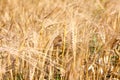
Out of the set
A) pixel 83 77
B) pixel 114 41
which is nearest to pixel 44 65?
pixel 83 77

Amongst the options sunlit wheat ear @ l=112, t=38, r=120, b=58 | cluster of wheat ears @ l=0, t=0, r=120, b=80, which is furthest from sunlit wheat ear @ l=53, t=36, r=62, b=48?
sunlit wheat ear @ l=112, t=38, r=120, b=58

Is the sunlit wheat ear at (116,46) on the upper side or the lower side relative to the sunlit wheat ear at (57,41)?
lower

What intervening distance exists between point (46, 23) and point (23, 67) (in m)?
0.20

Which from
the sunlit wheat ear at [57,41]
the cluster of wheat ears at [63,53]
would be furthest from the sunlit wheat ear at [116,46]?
the sunlit wheat ear at [57,41]

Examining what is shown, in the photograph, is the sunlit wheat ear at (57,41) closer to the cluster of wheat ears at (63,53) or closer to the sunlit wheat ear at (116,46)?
the cluster of wheat ears at (63,53)

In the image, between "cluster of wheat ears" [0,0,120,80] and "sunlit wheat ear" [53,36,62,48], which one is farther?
"sunlit wheat ear" [53,36,62,48]

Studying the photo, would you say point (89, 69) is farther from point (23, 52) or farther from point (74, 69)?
point (23, 52)

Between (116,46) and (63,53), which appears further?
(116,46)

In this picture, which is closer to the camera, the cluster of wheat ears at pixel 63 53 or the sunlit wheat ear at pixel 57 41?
the cluster of wheat ears at pixel 63 53

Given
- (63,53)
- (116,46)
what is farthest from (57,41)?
(116,46)

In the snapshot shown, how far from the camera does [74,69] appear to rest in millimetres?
1409

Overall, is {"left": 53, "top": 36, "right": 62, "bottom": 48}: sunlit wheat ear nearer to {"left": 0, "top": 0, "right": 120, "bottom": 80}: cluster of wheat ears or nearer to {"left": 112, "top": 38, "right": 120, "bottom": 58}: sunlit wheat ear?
{"left": 0, "top": 0, "right": 120, "bottom": 80}: cluster of wheat ears

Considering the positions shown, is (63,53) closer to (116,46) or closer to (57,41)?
(57,41)

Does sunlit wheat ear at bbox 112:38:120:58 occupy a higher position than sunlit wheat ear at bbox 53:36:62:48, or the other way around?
sunlit wheat ear at bbox 53:36:62:48
